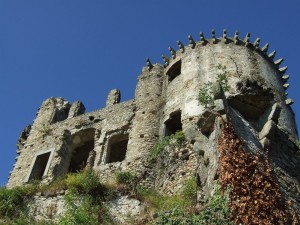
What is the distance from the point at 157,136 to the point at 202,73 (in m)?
2.42

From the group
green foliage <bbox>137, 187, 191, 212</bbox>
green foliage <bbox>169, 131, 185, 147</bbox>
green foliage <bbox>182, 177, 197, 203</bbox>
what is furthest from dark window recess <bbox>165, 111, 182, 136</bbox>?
green foliage <bbox>182, 177, 197, 203</bbox>

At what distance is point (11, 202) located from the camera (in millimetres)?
12375

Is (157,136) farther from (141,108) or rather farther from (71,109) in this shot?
(71,109)

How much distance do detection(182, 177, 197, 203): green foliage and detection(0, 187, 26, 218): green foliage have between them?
455 cm

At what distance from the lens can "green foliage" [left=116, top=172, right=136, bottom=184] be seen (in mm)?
12594

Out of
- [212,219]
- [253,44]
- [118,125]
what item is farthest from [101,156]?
[212,219]

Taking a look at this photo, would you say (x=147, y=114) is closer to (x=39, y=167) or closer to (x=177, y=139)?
(x=177, y=139)

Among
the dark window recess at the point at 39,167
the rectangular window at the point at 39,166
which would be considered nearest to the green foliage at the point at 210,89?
the rectangular window at the point at 39,166

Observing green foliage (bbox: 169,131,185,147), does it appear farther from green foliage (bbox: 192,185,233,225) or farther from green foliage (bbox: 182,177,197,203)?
green foliage (bbox: 192,185,233,225)

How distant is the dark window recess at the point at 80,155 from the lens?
17031 millimetres

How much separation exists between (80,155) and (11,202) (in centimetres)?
517

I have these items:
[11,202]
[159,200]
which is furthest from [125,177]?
[11,202]

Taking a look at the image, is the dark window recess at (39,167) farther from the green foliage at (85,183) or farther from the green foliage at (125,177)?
the green foliage at (125,177)

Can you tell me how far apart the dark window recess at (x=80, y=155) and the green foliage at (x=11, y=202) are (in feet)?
13.8
